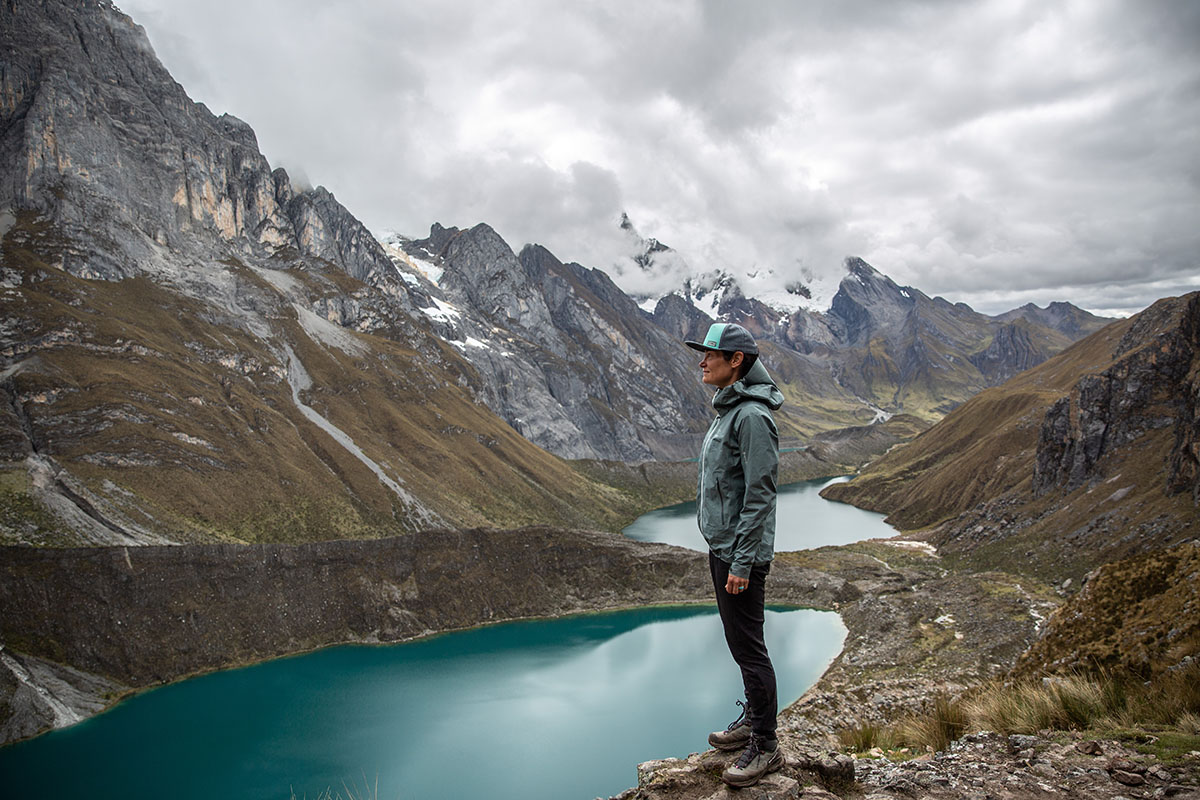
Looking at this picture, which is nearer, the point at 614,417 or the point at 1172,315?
the point at 1172,315

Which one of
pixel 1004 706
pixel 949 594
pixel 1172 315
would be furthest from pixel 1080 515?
pixel 1004 706

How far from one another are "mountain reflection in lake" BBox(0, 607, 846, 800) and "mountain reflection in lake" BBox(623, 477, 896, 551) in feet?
116

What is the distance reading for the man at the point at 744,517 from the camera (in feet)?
16.5

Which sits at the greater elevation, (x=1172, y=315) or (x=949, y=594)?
(x=1172, y=315)

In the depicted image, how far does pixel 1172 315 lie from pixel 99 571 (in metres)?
117

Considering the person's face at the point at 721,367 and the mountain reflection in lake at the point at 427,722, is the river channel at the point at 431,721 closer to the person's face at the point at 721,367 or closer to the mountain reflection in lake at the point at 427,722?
the mountain reflection in lake at the point at 427,722

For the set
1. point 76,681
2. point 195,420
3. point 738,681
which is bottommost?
point 738,681

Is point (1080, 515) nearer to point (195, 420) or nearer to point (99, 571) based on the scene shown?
point (99, 571)

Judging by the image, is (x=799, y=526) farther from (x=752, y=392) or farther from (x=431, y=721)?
(x=752, y=392)

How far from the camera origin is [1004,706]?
6266 mm

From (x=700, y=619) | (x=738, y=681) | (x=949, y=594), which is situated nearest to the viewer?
(x=738, y=681)

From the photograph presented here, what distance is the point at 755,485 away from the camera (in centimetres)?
506

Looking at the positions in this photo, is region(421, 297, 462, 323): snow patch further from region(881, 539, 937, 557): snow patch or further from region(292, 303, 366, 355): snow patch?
region(881, 539, 937, 557): snow patch

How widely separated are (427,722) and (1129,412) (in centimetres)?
6142
